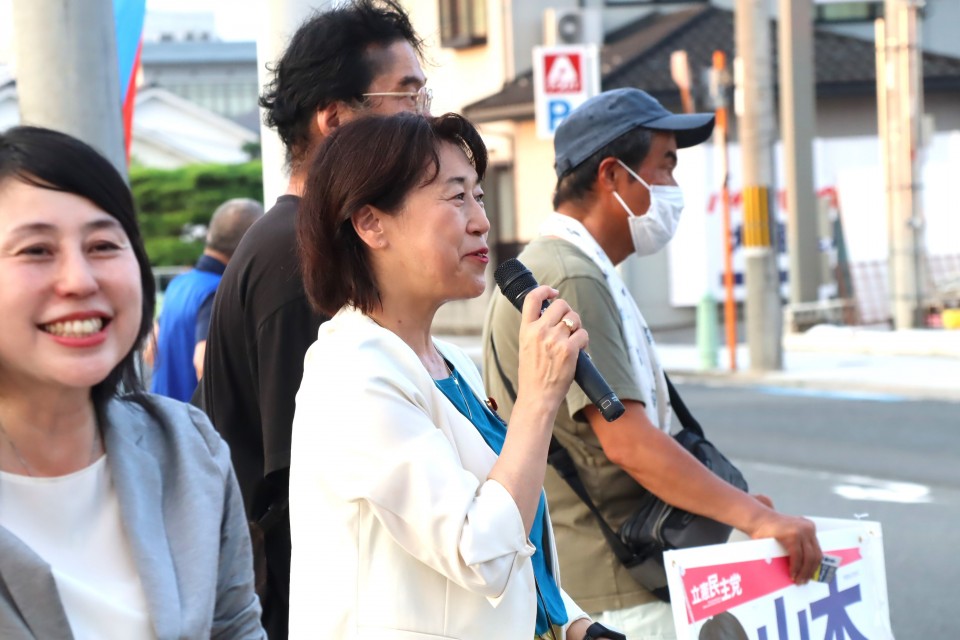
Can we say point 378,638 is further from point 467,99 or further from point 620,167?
point 467,99

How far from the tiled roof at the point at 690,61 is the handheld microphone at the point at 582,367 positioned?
22.6 m

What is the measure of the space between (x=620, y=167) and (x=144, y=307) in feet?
5.71

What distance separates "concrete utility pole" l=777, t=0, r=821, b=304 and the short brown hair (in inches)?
784

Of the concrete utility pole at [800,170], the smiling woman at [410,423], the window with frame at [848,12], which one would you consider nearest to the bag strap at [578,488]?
the smiling woman at [410,423]

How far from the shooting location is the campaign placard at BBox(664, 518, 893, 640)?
10.00 ft

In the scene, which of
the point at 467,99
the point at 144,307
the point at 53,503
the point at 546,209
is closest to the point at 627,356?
the point at 144,307

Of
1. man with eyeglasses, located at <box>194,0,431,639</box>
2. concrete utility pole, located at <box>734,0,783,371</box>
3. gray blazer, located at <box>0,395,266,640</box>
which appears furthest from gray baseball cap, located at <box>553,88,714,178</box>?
concrete utility pole, located at <box>734,0,783,371</box>

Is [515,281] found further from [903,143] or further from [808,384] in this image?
[903,143]

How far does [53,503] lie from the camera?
2074 millimetres

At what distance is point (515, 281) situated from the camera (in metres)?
2.75

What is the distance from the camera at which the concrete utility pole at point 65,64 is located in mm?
4246

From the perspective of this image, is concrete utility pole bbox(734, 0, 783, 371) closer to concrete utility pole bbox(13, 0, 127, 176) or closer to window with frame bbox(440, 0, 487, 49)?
window with frame bbox(440, 0, 487, 49)

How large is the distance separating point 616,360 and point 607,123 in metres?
0.71

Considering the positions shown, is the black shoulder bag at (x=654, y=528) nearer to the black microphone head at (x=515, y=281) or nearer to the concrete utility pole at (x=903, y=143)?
the black microphone head at (x=515, y=281)
